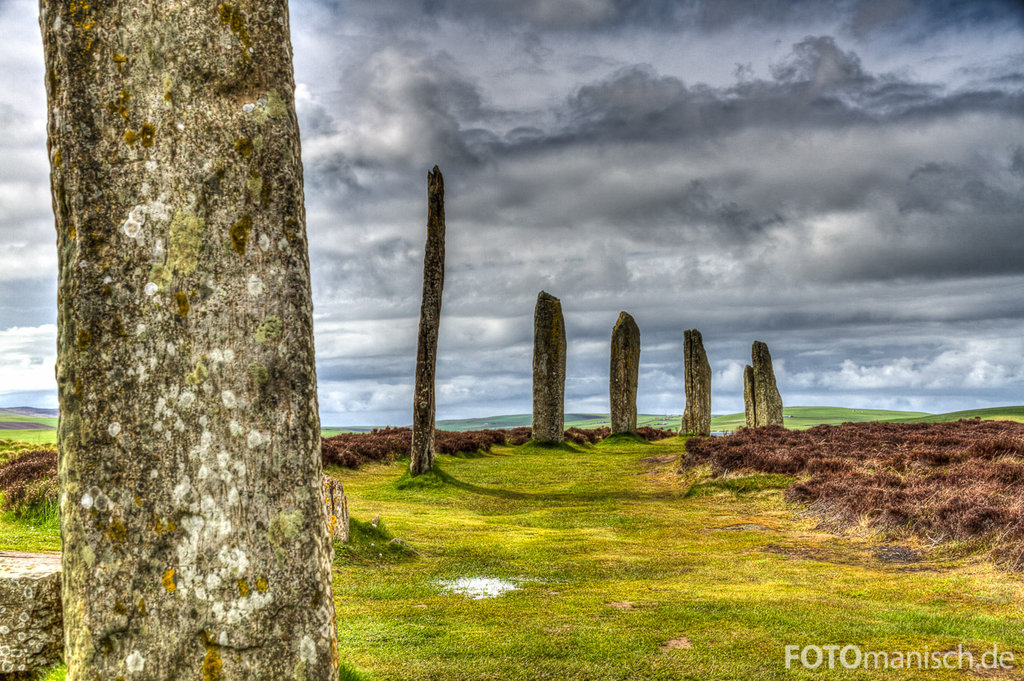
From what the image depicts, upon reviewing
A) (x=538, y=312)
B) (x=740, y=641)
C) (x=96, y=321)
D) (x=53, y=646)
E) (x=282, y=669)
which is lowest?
(x=740, y=641)

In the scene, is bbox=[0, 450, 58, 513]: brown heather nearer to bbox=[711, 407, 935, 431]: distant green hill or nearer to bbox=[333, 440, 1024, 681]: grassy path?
bbox=[333, 440, 1024, 681]: grassy path

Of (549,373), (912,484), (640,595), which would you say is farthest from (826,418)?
(640,595)

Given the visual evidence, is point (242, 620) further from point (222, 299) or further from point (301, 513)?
point (222, 299)

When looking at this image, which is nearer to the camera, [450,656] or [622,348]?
[450,656]

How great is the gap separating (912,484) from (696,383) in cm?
2372

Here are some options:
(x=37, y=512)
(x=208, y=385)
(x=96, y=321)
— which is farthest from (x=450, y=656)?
(x=37, y=512)

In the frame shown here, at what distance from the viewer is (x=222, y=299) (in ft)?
12.4

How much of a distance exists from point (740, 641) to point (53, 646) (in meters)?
5.16

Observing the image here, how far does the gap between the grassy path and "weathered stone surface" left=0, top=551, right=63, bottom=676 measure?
6.94ft

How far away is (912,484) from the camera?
1361 cm

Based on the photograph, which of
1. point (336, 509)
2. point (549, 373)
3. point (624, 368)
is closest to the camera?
point (336, 509)

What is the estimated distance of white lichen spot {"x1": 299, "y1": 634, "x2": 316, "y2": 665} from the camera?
3.64 metres

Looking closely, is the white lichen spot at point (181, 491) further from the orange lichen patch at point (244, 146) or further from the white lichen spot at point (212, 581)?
the orange lichen patch at point (244, 146)

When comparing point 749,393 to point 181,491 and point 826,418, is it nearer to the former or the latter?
point 181,491
